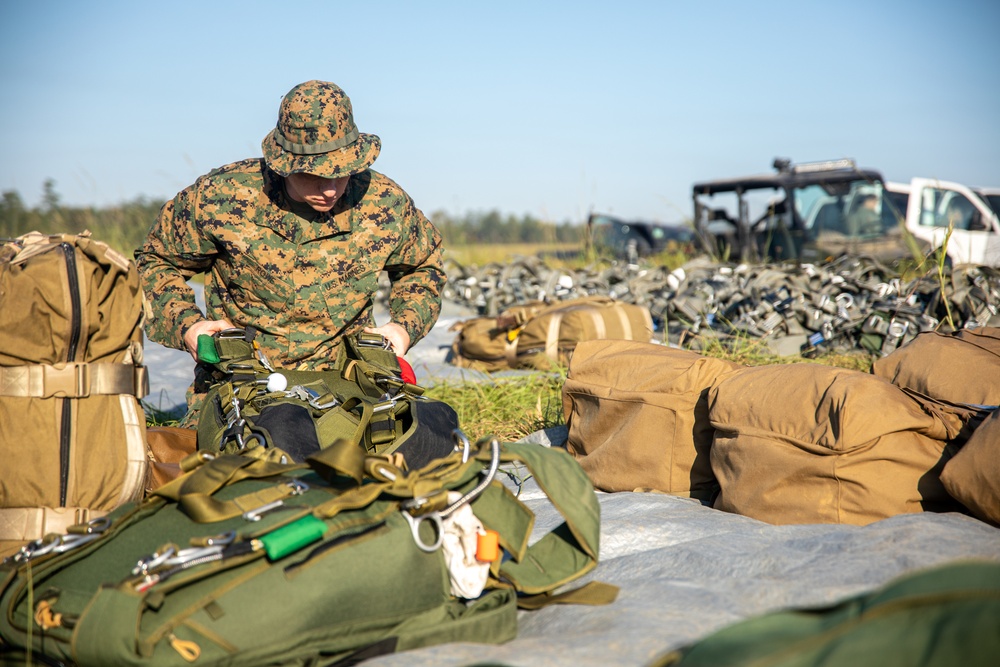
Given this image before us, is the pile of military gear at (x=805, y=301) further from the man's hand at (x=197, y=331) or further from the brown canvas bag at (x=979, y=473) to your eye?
the man's hand at (x=197, y=331)

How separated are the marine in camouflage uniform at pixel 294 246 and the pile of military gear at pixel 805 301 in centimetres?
241

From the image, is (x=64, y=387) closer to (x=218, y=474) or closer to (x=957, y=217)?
(x=218, y=474)

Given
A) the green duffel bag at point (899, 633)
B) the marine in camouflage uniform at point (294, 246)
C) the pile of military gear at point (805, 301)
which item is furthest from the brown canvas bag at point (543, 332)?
the green duffel bag at point (899, 633)

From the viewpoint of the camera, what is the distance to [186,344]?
120 inches

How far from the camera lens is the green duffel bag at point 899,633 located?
1125 mm

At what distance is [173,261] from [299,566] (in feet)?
7.00

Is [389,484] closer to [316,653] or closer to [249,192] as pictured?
[316,653]

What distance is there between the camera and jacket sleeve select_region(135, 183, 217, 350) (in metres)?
3.13

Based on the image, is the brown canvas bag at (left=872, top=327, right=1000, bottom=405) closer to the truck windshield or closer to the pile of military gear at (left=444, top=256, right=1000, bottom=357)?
the pile of military gear at (left=444, top=256, right=1000, bottom=357)

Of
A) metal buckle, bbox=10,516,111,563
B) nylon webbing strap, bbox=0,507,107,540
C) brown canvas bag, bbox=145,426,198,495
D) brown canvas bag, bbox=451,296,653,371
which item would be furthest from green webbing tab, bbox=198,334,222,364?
brown canvas bag, bbox=451,296,653,371

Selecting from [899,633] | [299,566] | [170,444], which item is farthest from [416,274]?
[899,633]

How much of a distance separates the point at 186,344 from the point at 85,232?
0.97 metres

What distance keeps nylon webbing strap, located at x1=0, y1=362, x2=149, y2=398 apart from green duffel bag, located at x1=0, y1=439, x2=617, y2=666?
303mm

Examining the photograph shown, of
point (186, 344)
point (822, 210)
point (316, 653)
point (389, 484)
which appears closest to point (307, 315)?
point (186, 344)
